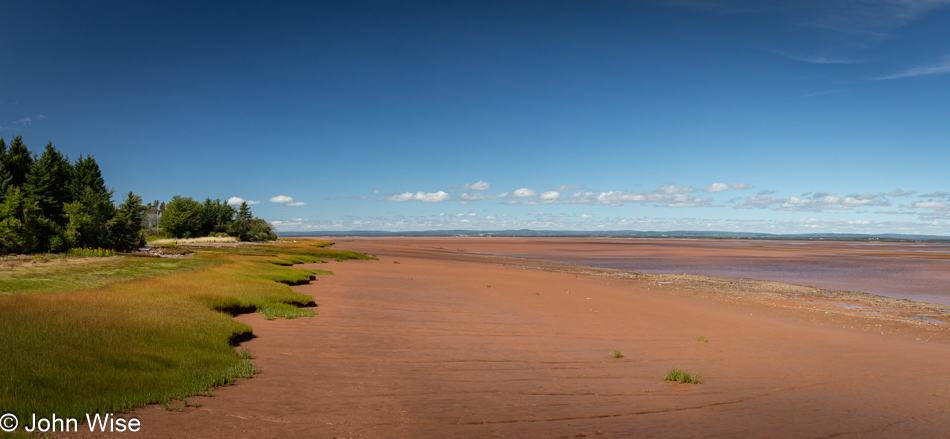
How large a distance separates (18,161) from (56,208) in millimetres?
6858

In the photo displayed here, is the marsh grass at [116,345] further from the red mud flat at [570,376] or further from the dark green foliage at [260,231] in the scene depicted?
the dark green foliage at [260,231]

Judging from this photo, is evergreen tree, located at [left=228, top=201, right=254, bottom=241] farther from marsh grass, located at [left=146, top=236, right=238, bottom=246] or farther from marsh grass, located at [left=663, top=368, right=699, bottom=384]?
marsh grass, located at [left=663, top=368, right=699, bottom=384]

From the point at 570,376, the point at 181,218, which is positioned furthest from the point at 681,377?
the point at 181,218

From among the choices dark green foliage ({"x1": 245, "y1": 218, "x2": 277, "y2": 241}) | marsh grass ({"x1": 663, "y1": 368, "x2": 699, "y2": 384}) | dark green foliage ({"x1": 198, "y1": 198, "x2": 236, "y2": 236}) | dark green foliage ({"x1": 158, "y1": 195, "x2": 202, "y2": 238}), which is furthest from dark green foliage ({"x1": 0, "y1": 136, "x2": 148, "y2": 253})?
marsh grass ({"x1": 663, "y1": 368, "x2": 699, "y2": 384})

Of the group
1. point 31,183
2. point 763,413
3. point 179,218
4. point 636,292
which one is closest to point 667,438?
point 763,413

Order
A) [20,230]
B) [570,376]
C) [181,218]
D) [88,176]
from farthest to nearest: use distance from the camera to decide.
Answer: [181,218], [88,176], [20,230], [570,376]

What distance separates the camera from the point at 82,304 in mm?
12297

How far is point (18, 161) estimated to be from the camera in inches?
1980

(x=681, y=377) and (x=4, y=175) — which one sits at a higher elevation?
(x=4, y=175)

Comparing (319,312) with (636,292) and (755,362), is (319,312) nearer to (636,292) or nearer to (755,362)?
(755,362)

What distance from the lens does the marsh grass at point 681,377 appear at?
31.3ft

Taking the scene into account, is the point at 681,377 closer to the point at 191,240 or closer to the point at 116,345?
the point at 116,345
